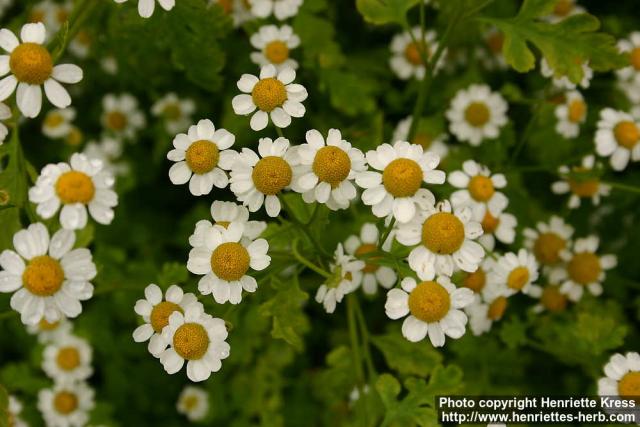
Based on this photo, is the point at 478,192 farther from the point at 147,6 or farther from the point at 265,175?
the point at 147,6

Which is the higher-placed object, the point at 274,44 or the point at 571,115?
the point at 274,44

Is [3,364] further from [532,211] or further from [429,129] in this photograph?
[532,211]

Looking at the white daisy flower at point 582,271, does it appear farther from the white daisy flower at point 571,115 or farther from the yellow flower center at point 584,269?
the white daisy flower at point 571,115

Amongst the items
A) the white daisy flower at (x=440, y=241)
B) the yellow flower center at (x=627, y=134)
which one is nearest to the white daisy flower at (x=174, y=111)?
the white daisy flower at (x=440, y=241)

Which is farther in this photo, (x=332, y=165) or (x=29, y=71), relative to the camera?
(x=29, y=71)

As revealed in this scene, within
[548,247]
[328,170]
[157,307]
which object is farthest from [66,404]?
[548,247]

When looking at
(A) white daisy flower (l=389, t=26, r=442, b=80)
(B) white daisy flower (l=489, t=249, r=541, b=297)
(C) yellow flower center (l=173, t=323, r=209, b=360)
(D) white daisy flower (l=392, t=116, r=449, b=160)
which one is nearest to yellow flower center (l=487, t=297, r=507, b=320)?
(B) white daisy flower (l=489, t=249, r=541, b=297)
